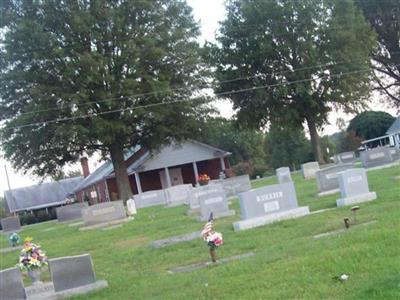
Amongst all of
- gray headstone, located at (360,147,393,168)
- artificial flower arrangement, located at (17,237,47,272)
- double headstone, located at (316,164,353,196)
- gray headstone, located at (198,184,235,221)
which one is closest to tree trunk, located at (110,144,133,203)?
gray headstone, located at (360,147,393,168)

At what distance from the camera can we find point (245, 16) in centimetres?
4788

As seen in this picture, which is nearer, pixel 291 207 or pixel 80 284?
pixel 80 284

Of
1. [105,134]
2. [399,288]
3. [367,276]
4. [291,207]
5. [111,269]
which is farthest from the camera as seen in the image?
[105,134]

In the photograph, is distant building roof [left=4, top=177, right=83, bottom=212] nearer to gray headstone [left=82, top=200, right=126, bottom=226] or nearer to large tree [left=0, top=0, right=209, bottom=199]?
large tree [left=0, top=0, right=209, bottom=199]

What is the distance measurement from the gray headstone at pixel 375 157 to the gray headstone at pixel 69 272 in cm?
2196

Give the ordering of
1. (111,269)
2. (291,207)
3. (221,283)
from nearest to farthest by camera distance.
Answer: (221,283) → (111,269) → (291,207)

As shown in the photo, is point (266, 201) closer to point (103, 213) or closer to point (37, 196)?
point (103, 213)

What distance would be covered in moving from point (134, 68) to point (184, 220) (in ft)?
68.6

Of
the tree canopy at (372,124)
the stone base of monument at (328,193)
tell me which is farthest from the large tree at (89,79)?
the tree canopy at (372,124)

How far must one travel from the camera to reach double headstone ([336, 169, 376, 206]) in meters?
15.0

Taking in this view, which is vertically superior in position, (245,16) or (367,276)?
(245,16)

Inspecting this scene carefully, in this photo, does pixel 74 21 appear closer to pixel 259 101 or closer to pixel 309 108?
pixel 259 101

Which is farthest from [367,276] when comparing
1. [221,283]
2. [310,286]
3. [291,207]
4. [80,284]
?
[291,207]

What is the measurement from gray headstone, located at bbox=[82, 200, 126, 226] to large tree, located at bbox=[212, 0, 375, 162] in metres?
23.7
